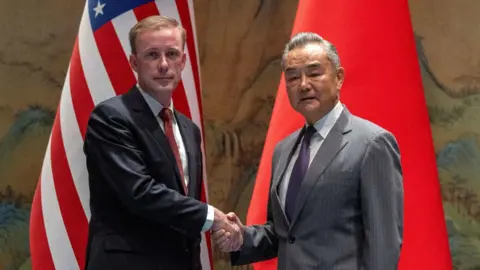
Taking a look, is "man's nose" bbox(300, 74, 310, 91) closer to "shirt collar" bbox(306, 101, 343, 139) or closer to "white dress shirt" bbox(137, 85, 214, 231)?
"shirt collar" bbox(306, 101, 343, 139)

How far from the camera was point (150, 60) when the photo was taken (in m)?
1.88

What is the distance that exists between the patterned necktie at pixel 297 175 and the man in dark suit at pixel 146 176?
0.26 meters

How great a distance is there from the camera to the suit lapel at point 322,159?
67.1 inches

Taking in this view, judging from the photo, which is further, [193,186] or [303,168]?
[193,186]

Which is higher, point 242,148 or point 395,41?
point 395,41

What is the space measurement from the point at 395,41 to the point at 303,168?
0.83m

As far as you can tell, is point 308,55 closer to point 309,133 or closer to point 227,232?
point 309,133

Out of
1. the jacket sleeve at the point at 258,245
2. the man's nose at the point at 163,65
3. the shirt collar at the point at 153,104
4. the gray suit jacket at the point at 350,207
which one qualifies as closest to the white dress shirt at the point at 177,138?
the shirt collar at the point at 153,104

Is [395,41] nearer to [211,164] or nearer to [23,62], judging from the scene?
[211,164]

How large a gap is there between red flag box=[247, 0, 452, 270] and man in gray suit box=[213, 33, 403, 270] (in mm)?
494

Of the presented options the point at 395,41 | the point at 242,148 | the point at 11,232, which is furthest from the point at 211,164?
the point at 395,41

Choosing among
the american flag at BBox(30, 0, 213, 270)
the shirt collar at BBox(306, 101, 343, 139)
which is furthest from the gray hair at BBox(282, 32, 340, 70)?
the american flag at BBox(30, 0, 213, 270)

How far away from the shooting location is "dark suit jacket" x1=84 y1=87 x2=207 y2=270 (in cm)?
177

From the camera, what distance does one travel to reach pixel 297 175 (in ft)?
5.84
